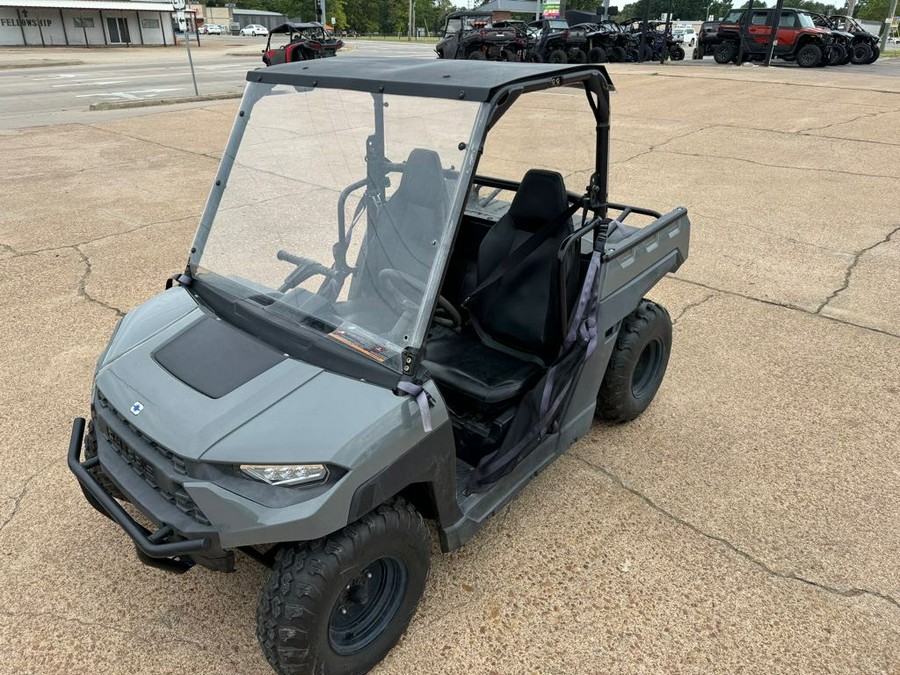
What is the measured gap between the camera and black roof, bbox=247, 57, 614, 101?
1.98 metres

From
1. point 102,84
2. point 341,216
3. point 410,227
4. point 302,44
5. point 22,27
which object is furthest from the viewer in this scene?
point 22,27

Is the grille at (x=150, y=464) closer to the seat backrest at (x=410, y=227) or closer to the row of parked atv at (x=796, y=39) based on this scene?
the seat backrest at (x=410, y=227)

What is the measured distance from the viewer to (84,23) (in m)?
41.9

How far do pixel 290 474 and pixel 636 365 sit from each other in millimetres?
2055

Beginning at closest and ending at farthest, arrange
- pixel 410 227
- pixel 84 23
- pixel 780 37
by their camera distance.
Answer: pixel 410 227 < pixel 780 37 < pixel 84 23

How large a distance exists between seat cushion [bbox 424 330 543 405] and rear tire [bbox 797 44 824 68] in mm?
22825

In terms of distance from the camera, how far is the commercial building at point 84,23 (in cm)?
3888

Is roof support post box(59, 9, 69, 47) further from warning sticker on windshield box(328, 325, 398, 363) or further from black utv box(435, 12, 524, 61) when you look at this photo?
warning sticker on windshield box(328, 325, 398, 363)

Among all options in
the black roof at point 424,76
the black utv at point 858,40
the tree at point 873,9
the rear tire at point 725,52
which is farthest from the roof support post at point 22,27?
the tree at point 873,9

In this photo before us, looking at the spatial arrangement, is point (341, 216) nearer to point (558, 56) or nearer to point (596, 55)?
point (558, 56)

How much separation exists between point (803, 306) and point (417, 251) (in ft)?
12.5

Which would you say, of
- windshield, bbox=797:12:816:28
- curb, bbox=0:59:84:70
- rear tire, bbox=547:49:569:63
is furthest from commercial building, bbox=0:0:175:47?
windshield, bbox=797:12:816:28

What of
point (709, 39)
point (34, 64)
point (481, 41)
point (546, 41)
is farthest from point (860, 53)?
point (34, 64)

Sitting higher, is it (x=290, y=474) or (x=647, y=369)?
(x=290, y=474)
